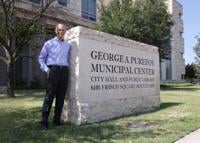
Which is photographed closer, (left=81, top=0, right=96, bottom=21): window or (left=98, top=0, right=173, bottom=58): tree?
(left=98, top=0, right=173, bottom=58): tree

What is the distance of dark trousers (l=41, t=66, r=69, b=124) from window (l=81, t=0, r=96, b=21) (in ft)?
98.1

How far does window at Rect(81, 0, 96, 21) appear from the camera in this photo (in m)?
37.9

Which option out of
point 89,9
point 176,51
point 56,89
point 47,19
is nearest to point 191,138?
point 56,89

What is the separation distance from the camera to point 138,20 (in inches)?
1201

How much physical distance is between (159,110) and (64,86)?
4.52 metres

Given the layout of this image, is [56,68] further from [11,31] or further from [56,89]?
[11,31]

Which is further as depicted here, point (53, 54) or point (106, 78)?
point (106, 78)

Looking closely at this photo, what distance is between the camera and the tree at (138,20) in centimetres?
2966

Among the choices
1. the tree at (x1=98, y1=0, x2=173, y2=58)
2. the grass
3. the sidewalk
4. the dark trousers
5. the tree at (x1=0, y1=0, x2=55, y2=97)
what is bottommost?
the sidewalk

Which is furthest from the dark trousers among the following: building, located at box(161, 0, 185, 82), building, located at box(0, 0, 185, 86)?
building, located at box(161, 0, 185, 82)

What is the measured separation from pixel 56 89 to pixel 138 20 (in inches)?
913

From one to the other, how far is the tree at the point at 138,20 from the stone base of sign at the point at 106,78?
17327 millimetres

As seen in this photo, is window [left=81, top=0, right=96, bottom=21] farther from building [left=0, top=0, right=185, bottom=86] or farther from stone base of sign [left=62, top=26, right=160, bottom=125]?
stone base of sign [left=62, top=26, right=160, bottom=125]

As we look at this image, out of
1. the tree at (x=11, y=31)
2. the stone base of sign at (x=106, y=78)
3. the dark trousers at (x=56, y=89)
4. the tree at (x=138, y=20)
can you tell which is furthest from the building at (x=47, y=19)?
the dark trousers at (x=56, y=89)
